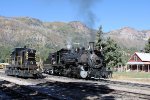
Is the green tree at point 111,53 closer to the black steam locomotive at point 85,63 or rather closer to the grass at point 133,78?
the grass at point 133,78

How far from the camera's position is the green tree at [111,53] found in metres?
67.4

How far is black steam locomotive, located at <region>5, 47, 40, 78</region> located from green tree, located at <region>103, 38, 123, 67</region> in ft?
106

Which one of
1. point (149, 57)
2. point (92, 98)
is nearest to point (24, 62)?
point (92, 98)

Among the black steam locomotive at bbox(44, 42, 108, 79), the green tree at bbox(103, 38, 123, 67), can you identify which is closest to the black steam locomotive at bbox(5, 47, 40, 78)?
the black steam locomotive at bbox(44, 42, 108, 79)

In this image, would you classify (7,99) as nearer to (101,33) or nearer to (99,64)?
(99,64)

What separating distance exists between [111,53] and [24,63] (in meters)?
35.7

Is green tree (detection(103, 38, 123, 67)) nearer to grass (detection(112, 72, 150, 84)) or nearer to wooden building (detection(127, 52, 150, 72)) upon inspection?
wooden building (detection(127, 52, 150, 72))

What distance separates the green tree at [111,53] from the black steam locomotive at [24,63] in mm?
32405

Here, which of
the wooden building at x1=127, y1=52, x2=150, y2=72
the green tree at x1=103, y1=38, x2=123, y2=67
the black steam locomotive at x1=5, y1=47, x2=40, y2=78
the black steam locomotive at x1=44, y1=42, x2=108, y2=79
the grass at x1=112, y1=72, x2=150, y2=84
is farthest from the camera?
the wooden building at x1=127, y1=52, x2=150, y2=72

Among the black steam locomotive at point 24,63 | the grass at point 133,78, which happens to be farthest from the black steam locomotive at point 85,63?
the grass at point 133,78

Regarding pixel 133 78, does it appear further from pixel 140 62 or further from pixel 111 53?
pixel 140 62

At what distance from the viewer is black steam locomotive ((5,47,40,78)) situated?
33688 mm

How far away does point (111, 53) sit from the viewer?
67750 mm

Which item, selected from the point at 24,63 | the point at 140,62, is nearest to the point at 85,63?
the point at 24,63
